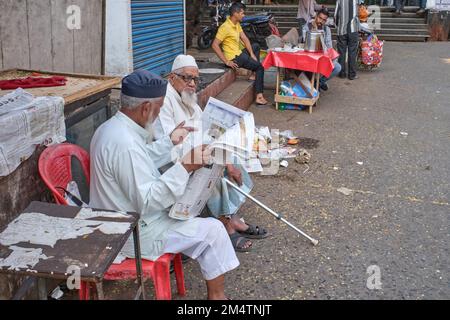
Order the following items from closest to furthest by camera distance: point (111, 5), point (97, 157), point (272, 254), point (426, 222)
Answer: point (97, 157), point (272, 254), point (426, 222), point (111, 5)

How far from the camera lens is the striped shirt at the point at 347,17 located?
28.4 feet

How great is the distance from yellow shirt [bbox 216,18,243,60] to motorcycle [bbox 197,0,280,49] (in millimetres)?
4022

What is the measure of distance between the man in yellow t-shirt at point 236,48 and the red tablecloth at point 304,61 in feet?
1.26

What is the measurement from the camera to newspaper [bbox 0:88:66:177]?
88.8 inches

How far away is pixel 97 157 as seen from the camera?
7.63 ft

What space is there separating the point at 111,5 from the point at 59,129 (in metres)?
2.84

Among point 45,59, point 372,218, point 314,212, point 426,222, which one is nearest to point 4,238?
point 45,59

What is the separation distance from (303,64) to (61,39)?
3.68 m

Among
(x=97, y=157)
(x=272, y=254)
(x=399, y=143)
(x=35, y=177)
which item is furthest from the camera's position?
(x=399, y=143)

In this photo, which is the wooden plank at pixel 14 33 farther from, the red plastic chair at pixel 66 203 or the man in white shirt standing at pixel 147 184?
the man in white shirt standing at pixel 147 184

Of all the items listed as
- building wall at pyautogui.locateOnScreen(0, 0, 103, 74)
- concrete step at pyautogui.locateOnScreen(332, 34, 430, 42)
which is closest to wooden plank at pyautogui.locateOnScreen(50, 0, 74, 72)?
building wall at pyautogui.locateOnScreen(0, 0, 103, 74)

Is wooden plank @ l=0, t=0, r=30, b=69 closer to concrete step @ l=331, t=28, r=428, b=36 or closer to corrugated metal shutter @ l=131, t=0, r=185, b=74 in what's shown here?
corrugated metal shutter @ l=131, t=0, r=185, b=74

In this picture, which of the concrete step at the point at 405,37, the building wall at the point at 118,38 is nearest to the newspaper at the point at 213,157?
the building wall at the point at 118,38
